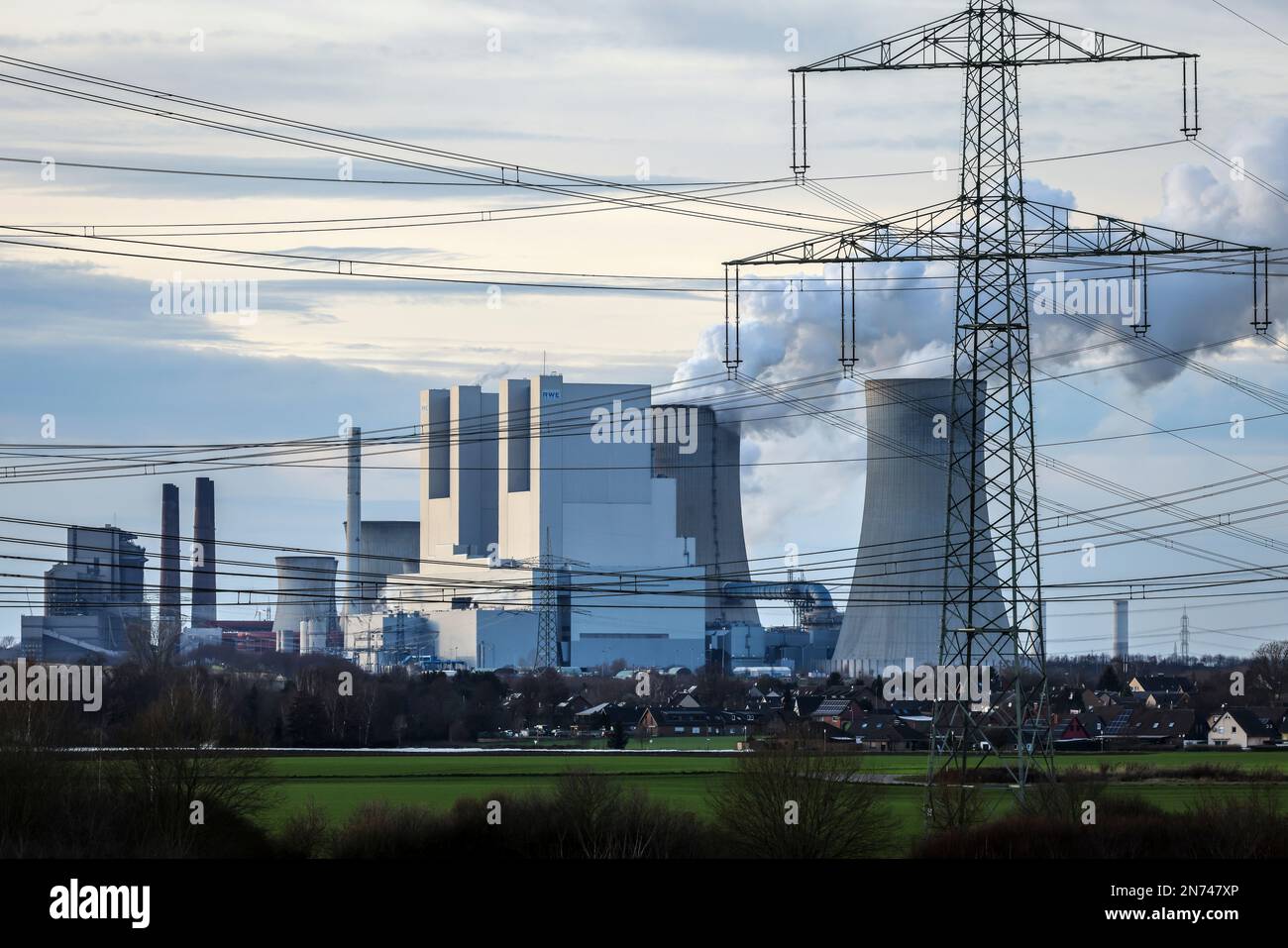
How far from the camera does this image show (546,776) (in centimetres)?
3459

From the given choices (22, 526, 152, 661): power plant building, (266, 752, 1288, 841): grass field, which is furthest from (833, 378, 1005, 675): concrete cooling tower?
(22, 526, 152, 661): power plant building

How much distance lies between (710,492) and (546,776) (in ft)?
132

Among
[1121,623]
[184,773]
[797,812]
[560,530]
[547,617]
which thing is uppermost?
[560,530]

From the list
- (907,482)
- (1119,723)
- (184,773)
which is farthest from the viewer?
(1119,723)

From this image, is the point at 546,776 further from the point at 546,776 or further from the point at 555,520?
the point at 555,520

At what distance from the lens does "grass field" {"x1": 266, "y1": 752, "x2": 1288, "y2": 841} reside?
28.3 m

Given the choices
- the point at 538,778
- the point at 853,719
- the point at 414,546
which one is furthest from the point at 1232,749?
the point at 414,546

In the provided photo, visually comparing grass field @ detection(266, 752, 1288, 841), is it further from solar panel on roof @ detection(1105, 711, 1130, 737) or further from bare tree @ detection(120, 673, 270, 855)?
solar panel on roof @ detection(1105, 711, 1130, 737)

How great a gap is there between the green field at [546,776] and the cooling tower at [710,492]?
3105cm

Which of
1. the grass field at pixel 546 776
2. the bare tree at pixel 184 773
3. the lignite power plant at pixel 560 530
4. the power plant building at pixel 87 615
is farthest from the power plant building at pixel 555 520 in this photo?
the bare tree at pixel 184 773

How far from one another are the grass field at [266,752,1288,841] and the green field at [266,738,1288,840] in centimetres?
2

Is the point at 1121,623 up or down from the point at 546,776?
down

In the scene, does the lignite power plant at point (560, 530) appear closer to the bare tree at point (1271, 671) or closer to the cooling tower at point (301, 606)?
the cooling tower at point (301, 606)

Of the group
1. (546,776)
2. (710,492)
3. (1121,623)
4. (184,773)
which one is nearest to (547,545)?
(710,492)
